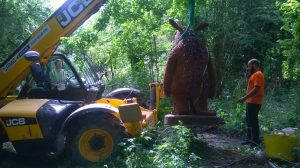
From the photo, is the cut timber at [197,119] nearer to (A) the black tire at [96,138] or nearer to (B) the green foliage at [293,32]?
(A) the black tire at [96,138]

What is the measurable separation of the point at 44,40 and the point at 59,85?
3.46 feet

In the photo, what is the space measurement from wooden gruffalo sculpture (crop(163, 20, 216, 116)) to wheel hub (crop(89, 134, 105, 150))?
1.36 meters

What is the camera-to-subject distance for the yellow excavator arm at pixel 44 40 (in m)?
9.36

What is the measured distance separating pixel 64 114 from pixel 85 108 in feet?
1.62

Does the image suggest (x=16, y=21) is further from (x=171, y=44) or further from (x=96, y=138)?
(x=96, y=138)

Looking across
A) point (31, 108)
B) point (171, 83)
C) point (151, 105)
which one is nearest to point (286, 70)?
point (151, 105)

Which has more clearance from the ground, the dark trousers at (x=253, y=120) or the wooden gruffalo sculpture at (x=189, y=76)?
the wooden gruffalo sculpture at (x=189, y=76)

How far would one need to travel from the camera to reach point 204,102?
7797mm

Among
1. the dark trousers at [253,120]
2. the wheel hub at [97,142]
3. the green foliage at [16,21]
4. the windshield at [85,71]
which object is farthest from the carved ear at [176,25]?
the green foliage at [16,21]

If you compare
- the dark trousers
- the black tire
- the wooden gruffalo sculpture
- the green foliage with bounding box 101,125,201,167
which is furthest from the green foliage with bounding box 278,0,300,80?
the black tire

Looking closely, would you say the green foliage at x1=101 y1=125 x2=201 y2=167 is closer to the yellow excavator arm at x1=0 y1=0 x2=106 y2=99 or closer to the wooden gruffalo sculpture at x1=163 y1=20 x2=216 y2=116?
the wooden gruffalo sculpture at x1=163 y1=20 x2=216 y2=116

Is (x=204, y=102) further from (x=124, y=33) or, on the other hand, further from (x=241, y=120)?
(x=124, y=33)

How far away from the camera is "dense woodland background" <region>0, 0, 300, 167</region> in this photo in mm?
12016

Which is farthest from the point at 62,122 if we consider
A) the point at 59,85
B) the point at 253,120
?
the point at 253,120
